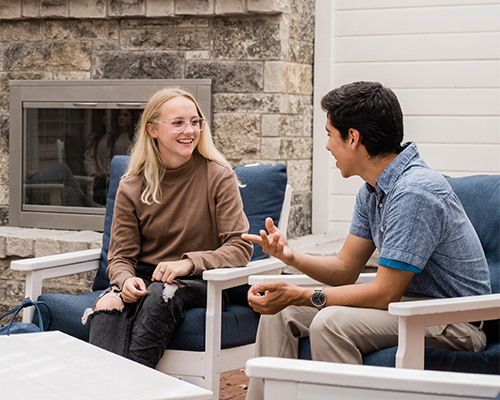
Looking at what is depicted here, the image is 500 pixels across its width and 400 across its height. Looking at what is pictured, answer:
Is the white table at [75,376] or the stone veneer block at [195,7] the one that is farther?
the stone veneer block at [195,7]

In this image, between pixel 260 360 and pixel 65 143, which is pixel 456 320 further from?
pixel 65 143

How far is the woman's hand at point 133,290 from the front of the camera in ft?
9.16

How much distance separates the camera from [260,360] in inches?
60.1

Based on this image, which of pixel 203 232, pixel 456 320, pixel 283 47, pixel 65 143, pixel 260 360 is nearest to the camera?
pixel 260 360

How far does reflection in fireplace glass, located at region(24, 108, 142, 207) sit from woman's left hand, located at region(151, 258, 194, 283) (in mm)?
2027

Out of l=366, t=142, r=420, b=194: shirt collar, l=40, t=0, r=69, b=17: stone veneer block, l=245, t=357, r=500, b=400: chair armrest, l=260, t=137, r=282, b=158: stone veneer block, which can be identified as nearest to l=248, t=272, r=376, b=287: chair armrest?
l=366, t=142, r=420, b=194: shirt collar

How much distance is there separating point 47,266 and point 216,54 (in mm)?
1838

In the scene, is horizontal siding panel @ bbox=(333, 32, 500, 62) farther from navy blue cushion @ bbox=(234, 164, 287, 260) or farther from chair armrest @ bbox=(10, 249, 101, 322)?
chair armrest @ bbox=(10, 249, 101, 322)

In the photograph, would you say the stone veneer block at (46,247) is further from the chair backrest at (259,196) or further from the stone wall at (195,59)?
the chair backrest at (259,196)

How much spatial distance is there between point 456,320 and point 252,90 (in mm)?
2450

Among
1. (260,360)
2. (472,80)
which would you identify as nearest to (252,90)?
(472,80)

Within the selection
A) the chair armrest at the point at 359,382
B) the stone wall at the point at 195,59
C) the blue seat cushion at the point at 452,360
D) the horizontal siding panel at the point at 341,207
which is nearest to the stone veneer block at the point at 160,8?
the stone wall at the point at 195,59

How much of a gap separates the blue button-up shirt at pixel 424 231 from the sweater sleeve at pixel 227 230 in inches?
22.6

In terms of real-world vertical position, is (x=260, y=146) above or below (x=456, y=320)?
above
